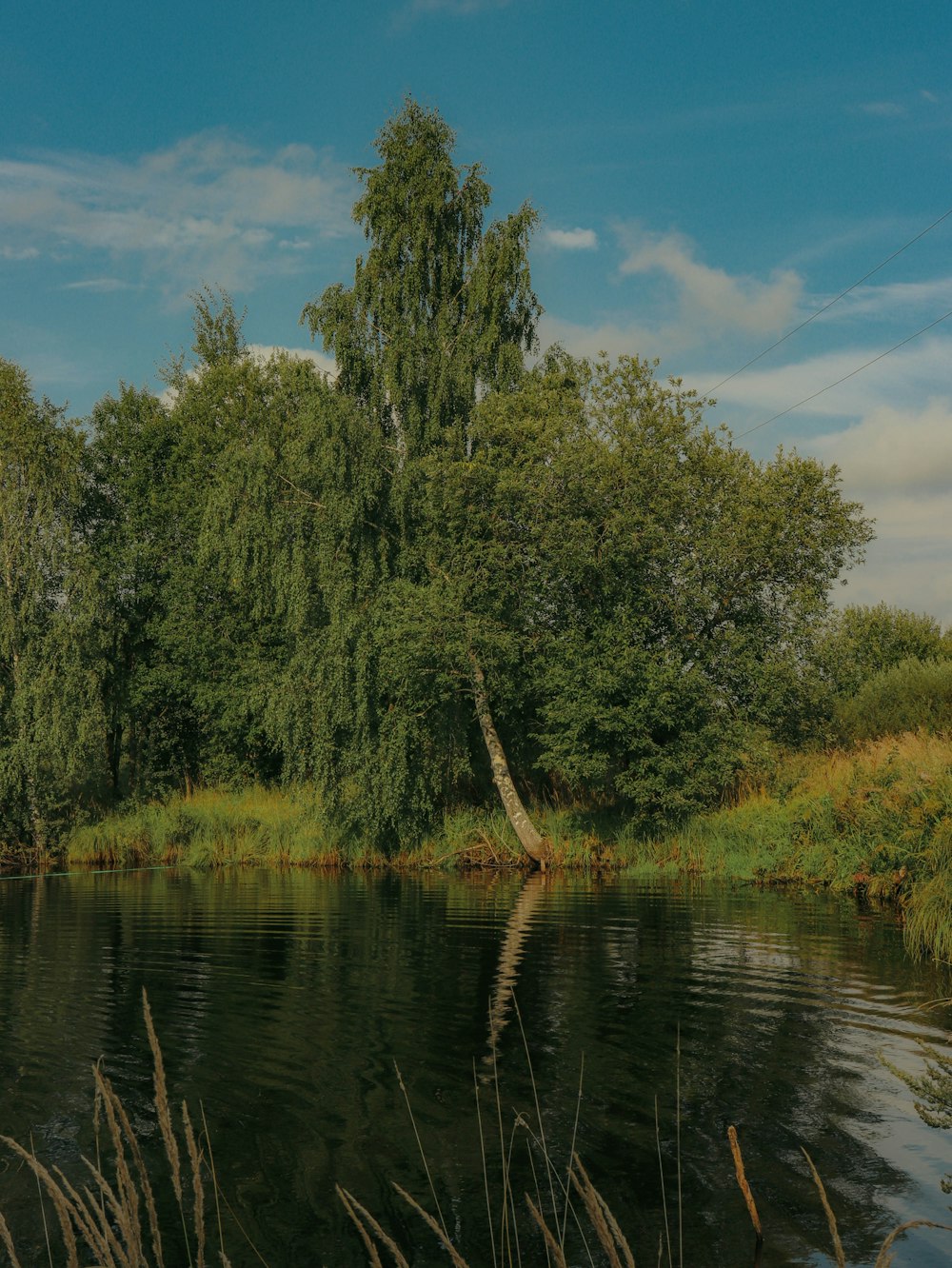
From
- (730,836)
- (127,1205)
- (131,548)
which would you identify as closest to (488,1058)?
(127,1205)

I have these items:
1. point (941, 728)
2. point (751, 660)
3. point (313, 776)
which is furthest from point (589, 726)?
point (941, 728)

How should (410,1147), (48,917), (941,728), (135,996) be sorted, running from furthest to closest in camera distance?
(941,728) → (48,917) → (135,996) → (410,1147)

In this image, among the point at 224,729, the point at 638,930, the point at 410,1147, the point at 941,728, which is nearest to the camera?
the point at 410,1147

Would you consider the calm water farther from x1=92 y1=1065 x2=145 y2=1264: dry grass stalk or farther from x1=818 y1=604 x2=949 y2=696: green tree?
x1=818 y1=604 x2=949 y2=696: green tree

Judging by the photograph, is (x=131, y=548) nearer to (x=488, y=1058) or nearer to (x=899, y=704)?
(x=899, y=704)

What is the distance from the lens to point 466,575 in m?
30.6

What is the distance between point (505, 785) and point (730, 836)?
6.32 m

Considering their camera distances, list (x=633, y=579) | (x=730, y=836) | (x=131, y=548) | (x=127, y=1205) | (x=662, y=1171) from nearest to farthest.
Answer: (x=127, y=1205), (x=662, y=1171), (x=730, y=836), (x=633, y=579), (x=131, y=548)

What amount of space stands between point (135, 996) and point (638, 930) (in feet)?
26.6

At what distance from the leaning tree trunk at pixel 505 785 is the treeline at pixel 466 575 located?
0.08 metres

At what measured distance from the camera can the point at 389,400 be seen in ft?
113

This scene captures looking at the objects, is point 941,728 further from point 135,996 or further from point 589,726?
point 135,996

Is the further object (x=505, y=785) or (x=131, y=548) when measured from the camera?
(x=131, y=548)

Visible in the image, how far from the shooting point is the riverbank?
19.8 metres
